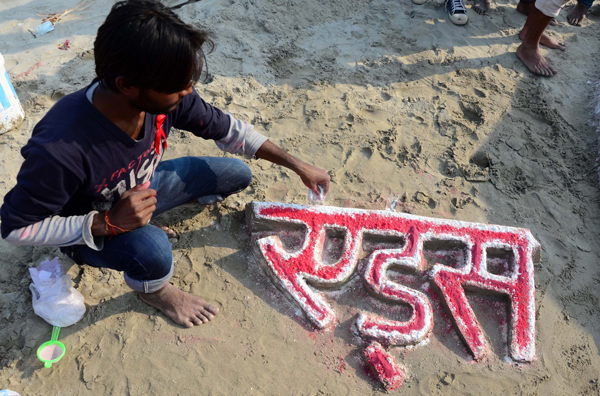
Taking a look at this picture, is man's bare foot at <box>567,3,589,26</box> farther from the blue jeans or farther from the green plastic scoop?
the green plastic scoop

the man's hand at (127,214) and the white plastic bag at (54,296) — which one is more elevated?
the man's hand at (127,214)

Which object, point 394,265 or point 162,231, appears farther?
point 394,265

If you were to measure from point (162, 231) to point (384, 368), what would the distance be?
1366 mm

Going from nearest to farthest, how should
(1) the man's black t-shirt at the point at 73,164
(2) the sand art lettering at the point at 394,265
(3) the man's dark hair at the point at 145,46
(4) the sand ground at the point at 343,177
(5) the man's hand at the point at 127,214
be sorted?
(3) the man's dark hair at the point at 145,46
(1) the man's black t-shirt at the point at 73,164
(5) the man's hand at the point at 127,214
(4) the sand ground at the point at 343,177
(2) the sand art lettering at the point at 394,265

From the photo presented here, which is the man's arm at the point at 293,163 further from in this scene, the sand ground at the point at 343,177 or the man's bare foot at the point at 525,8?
the man's bare foot at the point at 525,8

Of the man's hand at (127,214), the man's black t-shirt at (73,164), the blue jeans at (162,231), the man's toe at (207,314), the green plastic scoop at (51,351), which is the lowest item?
the green plastic scoop at (51,351)

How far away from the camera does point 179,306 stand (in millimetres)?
2379

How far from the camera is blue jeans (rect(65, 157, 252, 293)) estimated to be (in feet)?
6.96

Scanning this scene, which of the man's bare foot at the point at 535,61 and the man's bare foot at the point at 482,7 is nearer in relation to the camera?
the man's bare foot at the point at 535,61

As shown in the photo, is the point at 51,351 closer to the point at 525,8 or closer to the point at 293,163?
the point at 293,163

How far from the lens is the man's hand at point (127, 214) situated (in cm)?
196

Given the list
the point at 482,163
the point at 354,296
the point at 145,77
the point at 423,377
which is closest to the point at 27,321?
the point at 145,77

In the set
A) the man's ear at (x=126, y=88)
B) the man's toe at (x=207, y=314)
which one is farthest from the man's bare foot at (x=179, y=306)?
the man's ear at (x=126, y=88)

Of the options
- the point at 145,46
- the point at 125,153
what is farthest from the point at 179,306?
the point at 145,46
